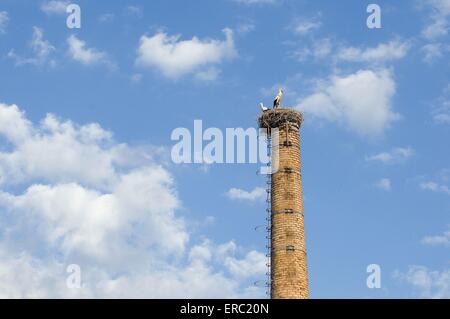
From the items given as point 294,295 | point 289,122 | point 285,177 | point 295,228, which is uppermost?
point 289,122

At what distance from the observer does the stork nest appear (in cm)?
4081

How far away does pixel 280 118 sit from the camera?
134ft

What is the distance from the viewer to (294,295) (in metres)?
37.3

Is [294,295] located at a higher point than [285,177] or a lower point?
lower

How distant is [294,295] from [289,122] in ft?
32.3

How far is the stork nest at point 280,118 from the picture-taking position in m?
40.8
